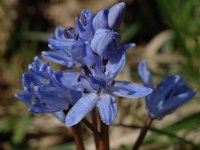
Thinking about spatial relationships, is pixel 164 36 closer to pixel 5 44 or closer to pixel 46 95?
pixel 5 44

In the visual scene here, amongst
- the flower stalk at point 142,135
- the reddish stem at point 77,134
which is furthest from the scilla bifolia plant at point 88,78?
the flower stalk at point 142,135

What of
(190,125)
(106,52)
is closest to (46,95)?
(106,52)

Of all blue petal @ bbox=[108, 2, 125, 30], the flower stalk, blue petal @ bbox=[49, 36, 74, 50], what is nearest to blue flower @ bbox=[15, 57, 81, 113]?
blue petal @ bbox=[49, 36, 74, 50]

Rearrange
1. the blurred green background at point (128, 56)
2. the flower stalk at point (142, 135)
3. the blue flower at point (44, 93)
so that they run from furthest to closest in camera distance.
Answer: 1. the blurred green background at point (128, 56)
2. the flower stalk at point (142, 135)
3. the blue flower at point (44, 93)

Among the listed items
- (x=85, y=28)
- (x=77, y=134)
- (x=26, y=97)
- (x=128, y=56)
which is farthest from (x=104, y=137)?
(x=128, y=56)

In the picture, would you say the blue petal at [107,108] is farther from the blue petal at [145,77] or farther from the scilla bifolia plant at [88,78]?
the blue petal at [145,77]

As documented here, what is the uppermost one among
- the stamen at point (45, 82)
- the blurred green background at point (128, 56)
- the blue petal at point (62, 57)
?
the blue petal at point (62, 57)
